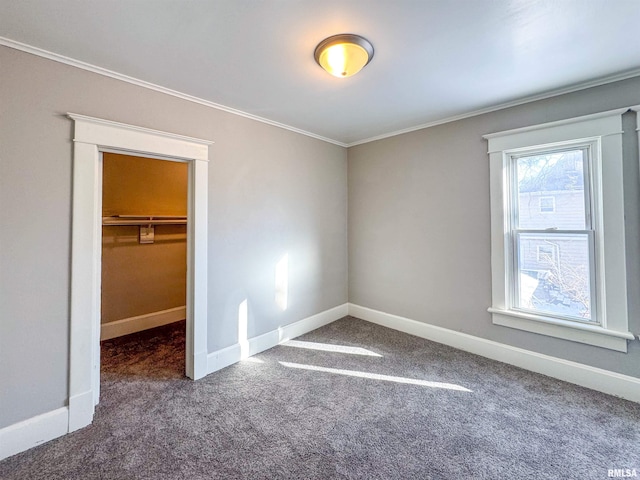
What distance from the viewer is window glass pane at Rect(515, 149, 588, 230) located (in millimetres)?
2381

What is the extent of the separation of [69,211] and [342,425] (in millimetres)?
2329

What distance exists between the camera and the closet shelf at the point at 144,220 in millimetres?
3289

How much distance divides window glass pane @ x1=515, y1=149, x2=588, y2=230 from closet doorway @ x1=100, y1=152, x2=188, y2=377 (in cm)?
378

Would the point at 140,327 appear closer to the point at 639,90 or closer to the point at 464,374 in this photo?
the point at 464,374

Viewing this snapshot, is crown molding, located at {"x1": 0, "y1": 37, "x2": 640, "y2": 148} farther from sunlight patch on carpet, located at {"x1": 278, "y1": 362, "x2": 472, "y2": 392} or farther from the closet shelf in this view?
sunlight patch on carpet, located at {"x1": 278, "y1": 362, "x2": 472, "y2": 392}

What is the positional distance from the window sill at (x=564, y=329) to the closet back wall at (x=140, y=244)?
3.98 metres

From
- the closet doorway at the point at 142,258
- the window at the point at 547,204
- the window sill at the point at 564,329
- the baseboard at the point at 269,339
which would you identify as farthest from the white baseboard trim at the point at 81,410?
the window at the point at 547,204

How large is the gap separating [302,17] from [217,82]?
0.98 meters

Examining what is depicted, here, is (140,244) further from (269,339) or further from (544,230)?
(544,230)

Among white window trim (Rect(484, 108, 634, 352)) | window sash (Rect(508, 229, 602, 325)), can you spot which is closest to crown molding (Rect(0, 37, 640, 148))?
white window trim (Rect(484, 108, 634, 352))

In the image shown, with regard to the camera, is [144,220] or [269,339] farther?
[144,220]

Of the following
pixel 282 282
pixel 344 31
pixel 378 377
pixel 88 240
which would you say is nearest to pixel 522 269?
pixel 378 377

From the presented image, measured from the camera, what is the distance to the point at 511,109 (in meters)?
2.64

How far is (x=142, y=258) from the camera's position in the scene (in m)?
3.67
